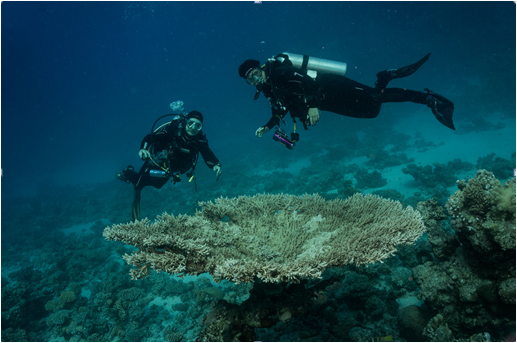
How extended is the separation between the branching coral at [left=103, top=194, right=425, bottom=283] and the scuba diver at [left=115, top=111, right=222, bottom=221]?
307cm

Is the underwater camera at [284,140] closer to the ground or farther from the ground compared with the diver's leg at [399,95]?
closer to the ground

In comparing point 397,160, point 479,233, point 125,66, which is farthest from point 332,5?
point 125,66

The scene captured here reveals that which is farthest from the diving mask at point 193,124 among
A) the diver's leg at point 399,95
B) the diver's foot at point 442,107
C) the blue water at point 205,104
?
the diver's foot at point 442,107

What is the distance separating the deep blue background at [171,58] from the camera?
125 ft

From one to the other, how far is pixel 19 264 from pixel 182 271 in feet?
51.9

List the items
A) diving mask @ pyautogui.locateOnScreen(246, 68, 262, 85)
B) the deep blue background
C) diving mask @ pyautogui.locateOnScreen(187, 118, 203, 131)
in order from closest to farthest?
diving mask @ pyautogui.locateOnScreen(246, 68, 262, 85), diving mask @ pyautogui.locateOnScreen(187, 118, 203, 131), the deep blue background

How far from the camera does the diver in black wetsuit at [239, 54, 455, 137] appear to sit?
15.4 feet

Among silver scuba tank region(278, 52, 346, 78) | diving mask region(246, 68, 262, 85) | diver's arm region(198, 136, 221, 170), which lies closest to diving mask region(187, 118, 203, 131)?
diver's arm region(198, 136, 221, 170)

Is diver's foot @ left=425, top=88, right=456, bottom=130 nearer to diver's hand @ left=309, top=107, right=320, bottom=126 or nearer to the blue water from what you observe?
diver's hand @ left=309, top=107, right=320, bottom=126

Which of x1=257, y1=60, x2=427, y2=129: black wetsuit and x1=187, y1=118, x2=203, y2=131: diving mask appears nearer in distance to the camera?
x1=257, y1=60, x2=427, y2=129: black wetsuit

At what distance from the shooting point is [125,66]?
118 meters

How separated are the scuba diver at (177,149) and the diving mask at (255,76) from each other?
2422mm

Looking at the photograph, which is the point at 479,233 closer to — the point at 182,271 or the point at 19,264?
the point at 182,271

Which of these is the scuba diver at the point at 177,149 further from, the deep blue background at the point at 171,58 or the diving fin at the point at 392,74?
the deep blue background at the point at 171,58
